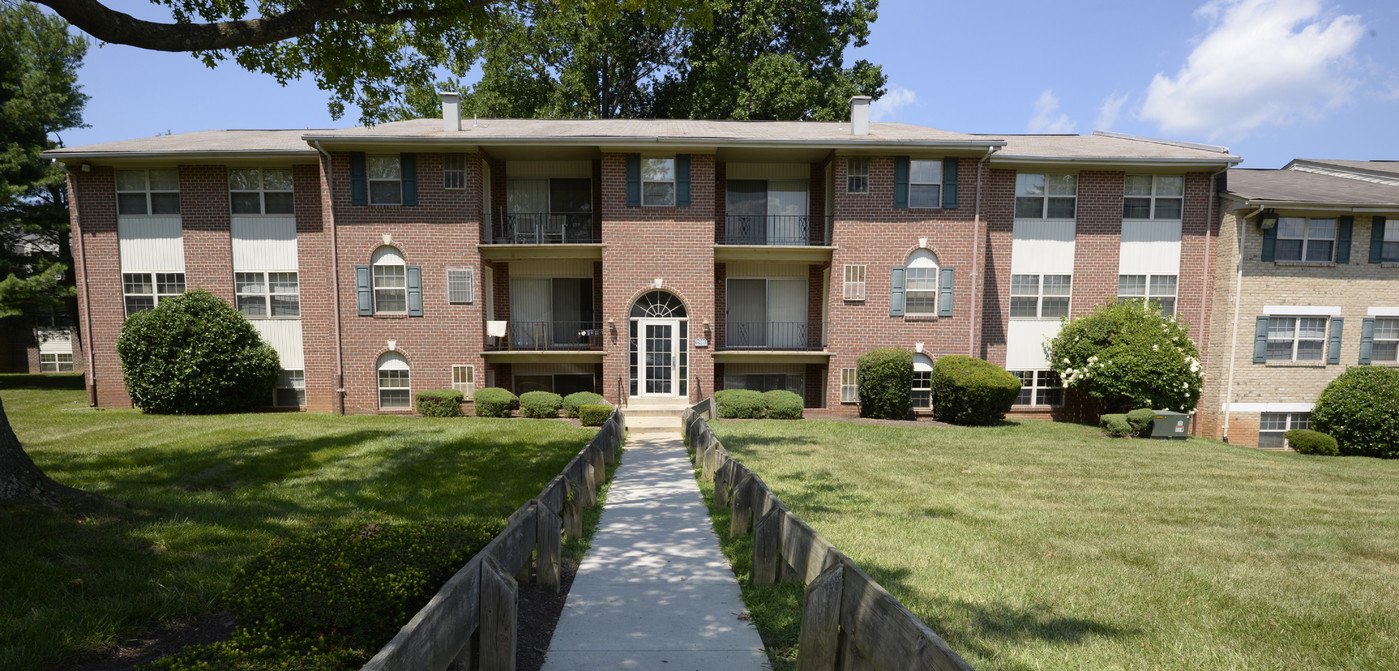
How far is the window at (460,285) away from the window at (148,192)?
26.5 feet

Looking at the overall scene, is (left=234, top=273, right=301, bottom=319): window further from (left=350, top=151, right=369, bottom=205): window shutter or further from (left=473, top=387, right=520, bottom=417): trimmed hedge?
(left=473, top=387, right=520, bottom=417): trimmed hedge

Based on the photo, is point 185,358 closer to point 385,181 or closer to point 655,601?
point 385,181

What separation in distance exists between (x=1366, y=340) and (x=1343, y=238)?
3034 millimetres

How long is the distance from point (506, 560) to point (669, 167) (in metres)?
13.4

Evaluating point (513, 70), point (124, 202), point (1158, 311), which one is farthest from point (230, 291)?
point (1158, 311)

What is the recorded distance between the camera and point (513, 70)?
26.2m

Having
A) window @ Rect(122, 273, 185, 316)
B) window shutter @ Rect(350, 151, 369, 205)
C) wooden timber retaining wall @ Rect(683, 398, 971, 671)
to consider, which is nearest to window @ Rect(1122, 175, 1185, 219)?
wooden timber retaining wall @ Rect(683, 398, 971, 671)

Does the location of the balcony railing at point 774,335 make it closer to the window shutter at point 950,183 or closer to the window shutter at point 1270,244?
the window shutter at point 950,183

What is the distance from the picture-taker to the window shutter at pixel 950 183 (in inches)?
624

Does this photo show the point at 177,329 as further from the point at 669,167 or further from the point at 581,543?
the point at 581,543

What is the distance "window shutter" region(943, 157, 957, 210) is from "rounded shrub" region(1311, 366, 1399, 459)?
11191 millimetres

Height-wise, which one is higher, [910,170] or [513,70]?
[513,70]

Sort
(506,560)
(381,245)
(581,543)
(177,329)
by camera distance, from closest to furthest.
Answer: (506,560) < (581,543) < (177,329) < (381,245)

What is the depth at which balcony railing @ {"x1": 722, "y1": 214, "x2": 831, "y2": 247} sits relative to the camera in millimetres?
17281
